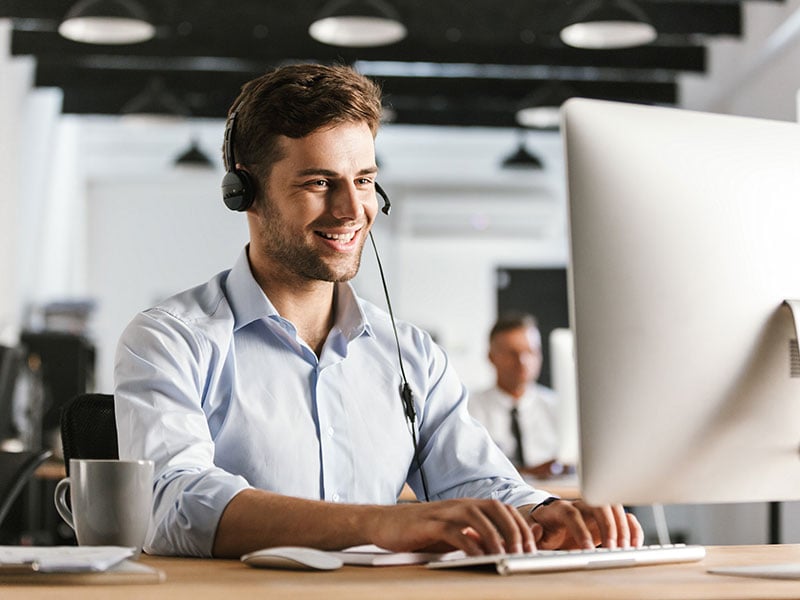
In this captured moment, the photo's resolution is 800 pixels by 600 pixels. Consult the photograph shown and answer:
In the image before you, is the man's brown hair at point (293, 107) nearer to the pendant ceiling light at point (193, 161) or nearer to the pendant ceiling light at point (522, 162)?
the pendant ceiling light at point (193, 161)

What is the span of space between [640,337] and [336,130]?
765 millimetres

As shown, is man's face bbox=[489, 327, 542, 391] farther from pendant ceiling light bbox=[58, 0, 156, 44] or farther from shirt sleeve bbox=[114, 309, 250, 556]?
shirt sleeve bbox=[114, 309, 250, 556]

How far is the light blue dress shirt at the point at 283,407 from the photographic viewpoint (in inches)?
67.1

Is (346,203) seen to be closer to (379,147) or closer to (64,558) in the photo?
(64,558)

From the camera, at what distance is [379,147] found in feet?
35.8

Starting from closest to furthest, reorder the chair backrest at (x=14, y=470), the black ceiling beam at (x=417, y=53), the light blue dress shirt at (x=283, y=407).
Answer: the light blue dress shirt at (x=283, y=407) → the chair backrest at (x=14, y=470) → the black ceiling beam at (x=417, y=53)

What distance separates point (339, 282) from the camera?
6.74 feet

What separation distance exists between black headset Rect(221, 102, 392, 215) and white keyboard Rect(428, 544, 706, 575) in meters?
0.77

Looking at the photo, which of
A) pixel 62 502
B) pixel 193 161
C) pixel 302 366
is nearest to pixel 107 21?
pixel 193 161

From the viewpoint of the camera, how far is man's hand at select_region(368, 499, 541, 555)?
1.38 meters

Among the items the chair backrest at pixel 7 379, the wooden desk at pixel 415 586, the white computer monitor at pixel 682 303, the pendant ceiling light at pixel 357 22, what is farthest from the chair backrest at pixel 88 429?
the pendant ceiling light at pixel 357 22

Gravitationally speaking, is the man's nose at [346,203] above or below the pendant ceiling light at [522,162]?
below

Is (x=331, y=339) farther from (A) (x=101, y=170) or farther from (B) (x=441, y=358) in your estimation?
(A) (x=101, y=170)

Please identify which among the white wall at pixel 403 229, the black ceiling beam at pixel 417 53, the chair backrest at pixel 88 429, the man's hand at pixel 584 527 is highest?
the black ceiling beam at pixel 417 53
